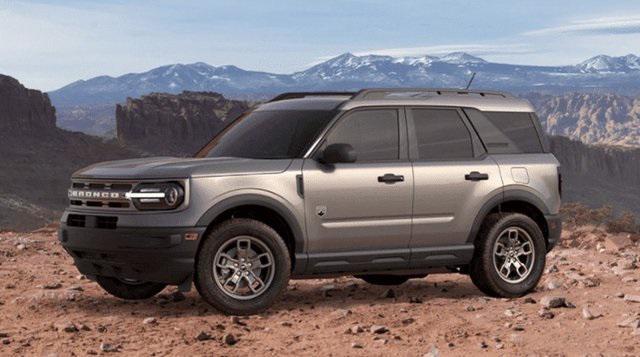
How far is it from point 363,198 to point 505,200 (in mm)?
1650

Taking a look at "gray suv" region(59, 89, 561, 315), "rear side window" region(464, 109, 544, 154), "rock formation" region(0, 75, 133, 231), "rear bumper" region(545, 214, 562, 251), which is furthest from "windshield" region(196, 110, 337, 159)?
"rock formation" region(0, 75, 133, 231)

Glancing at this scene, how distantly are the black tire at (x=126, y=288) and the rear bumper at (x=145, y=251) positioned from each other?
3.21 feet

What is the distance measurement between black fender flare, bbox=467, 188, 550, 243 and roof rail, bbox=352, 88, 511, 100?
3.28ft

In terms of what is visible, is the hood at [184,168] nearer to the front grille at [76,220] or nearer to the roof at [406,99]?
the front grille at [76,220]

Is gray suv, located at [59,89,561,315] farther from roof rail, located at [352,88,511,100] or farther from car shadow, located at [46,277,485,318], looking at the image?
car shadow, located at [46,277,485,318]

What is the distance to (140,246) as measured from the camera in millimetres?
7273

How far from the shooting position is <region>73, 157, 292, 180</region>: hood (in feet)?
24.1

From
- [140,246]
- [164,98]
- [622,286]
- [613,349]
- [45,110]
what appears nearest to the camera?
[613,349]

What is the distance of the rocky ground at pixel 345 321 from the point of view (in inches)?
257

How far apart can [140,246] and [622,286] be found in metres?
4.81

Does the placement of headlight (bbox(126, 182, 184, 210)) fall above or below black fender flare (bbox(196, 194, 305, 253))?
above

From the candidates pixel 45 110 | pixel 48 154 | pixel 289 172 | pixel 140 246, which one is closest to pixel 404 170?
pixel 289 172

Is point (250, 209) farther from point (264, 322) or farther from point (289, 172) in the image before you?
point (264, 322)

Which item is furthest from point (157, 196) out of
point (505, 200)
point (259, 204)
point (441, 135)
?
point (505, 200)
